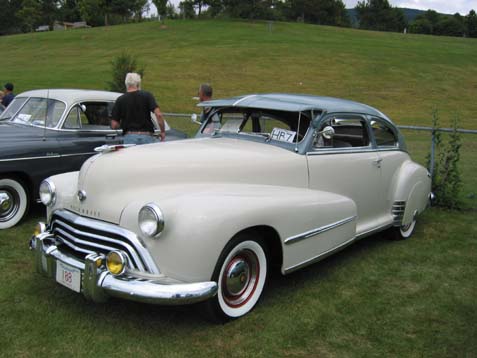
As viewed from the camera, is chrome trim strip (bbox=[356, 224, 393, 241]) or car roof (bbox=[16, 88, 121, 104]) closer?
chrome trim strip (bbox=[356, 224, 393, 241])

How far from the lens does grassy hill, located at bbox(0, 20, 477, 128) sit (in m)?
27.1

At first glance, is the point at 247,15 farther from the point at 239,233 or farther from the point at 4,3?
the point at 239,233

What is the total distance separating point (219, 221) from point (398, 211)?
2950 mm

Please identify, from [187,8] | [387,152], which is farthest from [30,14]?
[387,152]

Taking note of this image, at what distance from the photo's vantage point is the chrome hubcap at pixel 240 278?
3444 millimetres

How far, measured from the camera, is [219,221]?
3.17 m

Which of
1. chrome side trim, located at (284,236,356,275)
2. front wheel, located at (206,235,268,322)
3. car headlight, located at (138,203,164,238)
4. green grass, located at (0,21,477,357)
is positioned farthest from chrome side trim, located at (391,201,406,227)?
car headlight, located at (138,203,164,238)

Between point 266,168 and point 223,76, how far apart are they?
28.0 metres

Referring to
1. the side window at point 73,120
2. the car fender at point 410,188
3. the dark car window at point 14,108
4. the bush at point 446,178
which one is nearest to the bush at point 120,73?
the dark car window at point 14,108

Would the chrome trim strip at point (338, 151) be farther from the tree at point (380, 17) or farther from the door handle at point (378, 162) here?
the tree at point (380, 17)

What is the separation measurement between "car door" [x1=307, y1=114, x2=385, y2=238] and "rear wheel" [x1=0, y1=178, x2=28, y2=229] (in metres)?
3.51

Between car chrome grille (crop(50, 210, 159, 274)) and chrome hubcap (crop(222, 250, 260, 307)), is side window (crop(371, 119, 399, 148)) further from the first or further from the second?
car chrome grille (crop(50, 210, 159, 274))

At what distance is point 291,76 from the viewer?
31.6 metres

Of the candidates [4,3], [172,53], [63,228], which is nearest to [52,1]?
[4,3]
